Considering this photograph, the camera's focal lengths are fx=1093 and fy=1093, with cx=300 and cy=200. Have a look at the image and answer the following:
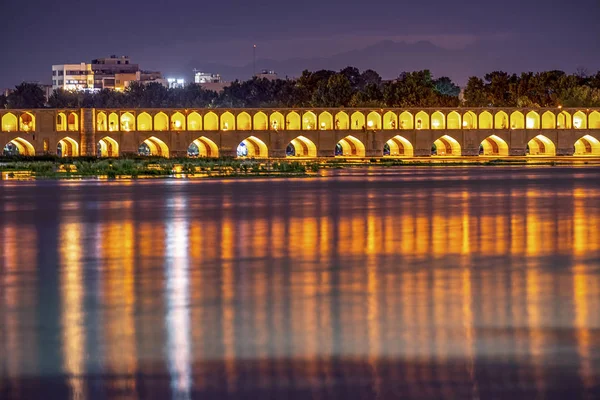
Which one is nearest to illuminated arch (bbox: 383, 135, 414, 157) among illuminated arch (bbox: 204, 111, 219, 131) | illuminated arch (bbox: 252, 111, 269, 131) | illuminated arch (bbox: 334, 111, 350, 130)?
illuminated arch (bbox: 334, 111, 350, 130)

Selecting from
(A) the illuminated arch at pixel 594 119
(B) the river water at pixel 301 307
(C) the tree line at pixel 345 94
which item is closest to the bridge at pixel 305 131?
(A) the illuminated arch at pixel 594 119

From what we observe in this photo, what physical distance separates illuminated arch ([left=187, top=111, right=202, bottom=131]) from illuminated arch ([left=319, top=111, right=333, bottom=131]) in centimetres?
725

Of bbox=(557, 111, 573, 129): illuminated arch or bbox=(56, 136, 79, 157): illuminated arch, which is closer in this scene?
bbox=(56, 136, 79, 157): illuminated arch

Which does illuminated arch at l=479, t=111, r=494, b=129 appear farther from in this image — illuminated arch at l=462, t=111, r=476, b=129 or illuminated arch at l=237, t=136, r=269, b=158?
illuminated arch at l=237, t=136, r=269, b=158

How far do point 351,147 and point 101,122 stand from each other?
15.2 meters

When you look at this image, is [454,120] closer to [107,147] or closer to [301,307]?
[107,147]

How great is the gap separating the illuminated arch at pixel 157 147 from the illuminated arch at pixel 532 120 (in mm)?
21688

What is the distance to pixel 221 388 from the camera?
505cm

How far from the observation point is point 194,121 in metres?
65.2

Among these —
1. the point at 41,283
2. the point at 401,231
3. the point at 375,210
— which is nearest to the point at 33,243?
the point at 41,283

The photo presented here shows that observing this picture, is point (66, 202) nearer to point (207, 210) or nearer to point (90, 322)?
point (207, 210)

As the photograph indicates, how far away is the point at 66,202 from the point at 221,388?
53.9 ft

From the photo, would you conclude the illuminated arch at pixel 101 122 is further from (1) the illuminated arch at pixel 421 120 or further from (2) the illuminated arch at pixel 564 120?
(2) the illuminated arch at pixel 564 120

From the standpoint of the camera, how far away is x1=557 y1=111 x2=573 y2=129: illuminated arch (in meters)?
66.1
